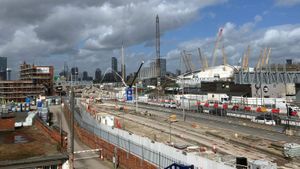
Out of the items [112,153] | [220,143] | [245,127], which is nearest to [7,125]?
[112,153]

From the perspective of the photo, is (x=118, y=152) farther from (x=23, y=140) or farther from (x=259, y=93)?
(x=259, y=93)

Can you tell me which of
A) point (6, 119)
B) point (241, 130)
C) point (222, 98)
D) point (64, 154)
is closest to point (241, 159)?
point (64, 154)

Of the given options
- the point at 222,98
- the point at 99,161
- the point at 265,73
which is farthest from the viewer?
the point at 265,73

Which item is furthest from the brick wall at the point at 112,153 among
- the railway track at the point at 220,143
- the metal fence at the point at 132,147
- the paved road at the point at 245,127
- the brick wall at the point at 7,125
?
the paved road at the point at 245,127

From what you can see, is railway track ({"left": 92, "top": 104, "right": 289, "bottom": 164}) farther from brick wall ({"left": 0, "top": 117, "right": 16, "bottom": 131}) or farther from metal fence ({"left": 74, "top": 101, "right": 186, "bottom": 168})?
brick wall ({"left": 0, "top": 117, "right": 16, "bottom": 131})

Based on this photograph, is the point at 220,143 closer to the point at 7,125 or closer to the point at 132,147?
the point at 132,147

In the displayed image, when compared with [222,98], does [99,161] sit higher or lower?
lower

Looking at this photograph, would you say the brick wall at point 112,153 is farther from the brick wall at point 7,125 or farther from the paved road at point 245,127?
the paved road at point 245,127

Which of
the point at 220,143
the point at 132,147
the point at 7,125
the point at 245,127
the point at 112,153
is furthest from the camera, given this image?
the point at 245,127

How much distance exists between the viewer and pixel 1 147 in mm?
34250

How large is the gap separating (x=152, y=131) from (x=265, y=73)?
75.6 metres

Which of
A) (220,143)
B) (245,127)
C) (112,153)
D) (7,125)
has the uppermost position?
(7,125)

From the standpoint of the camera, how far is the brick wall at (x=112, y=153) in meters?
34.4

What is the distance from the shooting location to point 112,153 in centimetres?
4319
